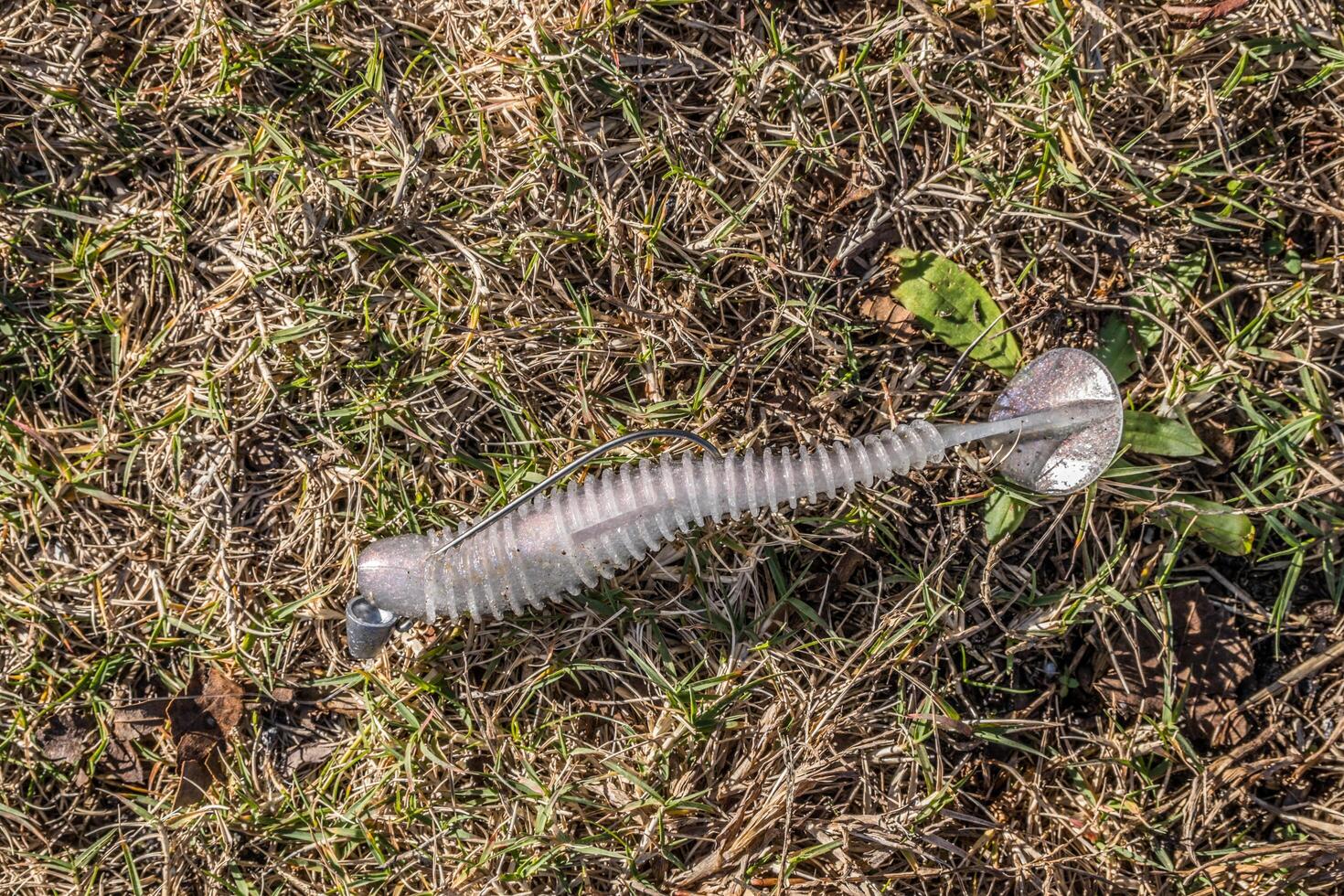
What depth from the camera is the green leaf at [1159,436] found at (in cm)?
267

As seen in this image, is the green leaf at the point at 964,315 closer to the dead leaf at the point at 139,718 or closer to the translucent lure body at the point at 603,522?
the translucent lure body at the point at 603,522

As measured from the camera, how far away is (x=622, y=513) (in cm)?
251

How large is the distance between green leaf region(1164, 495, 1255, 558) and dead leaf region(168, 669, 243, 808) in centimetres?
300

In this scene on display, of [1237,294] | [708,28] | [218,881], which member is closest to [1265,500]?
[1237,294]

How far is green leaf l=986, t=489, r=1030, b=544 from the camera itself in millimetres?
2695

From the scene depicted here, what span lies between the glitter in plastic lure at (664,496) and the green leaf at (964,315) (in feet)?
0.35

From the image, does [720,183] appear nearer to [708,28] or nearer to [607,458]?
[708,28]

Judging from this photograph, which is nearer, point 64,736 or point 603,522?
point 603,522

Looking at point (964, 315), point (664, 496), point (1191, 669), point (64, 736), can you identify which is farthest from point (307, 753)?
point (1191, 669)

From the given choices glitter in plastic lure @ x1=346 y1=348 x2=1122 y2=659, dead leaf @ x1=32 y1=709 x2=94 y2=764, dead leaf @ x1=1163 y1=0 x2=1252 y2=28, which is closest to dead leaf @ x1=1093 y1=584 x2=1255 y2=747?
glitter in plastic lure @ x1=346 y1=348 x2=1122 y2=659

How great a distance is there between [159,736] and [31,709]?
0.42m

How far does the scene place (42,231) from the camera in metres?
2.96

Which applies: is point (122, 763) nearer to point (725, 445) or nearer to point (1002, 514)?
point (725, 445)

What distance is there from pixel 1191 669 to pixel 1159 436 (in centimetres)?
75
